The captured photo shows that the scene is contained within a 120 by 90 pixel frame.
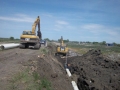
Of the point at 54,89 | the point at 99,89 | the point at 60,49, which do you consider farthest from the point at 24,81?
the point at 60,49

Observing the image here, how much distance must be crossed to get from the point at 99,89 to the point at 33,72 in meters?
3.92

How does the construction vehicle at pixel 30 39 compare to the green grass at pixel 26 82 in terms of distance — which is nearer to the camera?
the green grass at pixel 26 82

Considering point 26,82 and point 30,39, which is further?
point 30,39

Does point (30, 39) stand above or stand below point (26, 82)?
above

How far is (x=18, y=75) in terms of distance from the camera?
8.71 meters

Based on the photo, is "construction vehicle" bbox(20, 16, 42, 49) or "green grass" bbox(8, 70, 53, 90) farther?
"construction vehicle" bbox(20, 16, 42, 49)

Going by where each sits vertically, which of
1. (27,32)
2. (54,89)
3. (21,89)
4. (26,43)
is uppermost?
(27,32)

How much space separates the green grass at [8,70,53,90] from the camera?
7369mm

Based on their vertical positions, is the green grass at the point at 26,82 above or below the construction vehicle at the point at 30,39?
below

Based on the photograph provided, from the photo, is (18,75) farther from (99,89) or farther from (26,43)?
(26,43)

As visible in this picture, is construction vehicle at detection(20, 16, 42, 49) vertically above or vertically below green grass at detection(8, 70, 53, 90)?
above

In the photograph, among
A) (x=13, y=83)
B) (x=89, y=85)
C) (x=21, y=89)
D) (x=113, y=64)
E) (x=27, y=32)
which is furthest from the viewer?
(x=27, y=32)

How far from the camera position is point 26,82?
8.07m

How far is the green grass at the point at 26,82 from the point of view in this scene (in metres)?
7.37
